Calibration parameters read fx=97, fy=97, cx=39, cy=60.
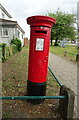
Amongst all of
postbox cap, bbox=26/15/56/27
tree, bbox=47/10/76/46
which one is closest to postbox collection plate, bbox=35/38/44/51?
postbox cap, bbox=26/15/56/27

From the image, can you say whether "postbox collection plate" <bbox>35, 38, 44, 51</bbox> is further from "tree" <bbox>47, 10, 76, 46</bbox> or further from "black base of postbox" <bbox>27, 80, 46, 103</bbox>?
"tree" <bbox>47, 10, 76, 46</bbox>

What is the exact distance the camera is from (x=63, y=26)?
27609 millimetres

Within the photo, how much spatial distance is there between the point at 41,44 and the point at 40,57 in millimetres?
258

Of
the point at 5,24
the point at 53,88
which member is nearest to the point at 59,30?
the point at 5,24

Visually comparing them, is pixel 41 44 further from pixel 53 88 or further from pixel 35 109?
pixel 53 88

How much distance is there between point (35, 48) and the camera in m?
1.93

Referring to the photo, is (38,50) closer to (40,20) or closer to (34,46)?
(34,46)

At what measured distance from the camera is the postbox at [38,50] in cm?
182

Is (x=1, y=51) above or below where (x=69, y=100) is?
above

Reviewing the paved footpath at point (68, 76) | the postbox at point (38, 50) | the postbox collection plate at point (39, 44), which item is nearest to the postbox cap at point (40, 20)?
the postbox at point (38, 50)

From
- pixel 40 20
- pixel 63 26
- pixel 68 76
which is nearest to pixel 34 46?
pixel 40 20

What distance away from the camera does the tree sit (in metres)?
27.4

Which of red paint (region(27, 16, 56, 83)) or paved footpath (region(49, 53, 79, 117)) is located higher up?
red paint (region(27, 16, 56, 83))

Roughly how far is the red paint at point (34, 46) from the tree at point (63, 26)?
26688mm
